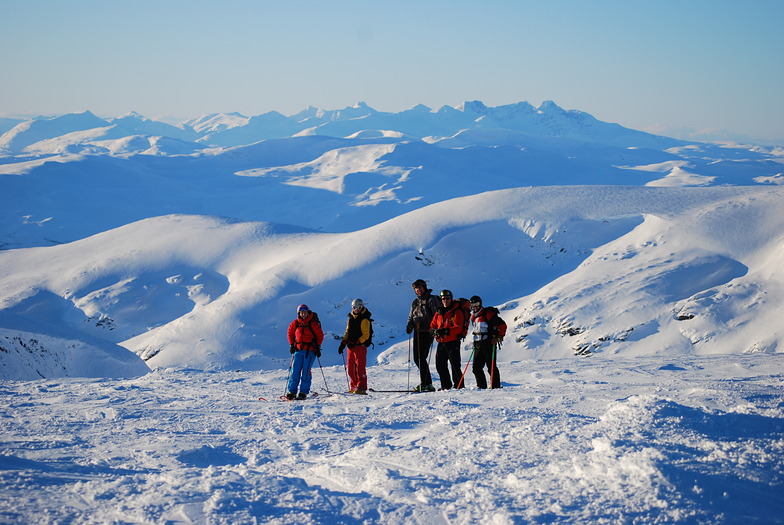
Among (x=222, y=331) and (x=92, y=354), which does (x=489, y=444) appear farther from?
(x=222, y=331)

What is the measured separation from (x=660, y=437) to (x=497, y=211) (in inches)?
1568

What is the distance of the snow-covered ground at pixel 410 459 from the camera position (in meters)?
4.73

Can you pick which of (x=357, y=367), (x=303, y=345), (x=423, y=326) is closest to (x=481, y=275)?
(x=423, y=326)

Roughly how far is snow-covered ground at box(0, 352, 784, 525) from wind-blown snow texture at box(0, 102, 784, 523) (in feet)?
0.10

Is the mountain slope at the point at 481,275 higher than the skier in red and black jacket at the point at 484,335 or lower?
lower

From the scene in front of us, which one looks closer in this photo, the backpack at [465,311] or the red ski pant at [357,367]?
the backpack at [465,311]

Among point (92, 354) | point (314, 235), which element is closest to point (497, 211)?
point (314, 235)

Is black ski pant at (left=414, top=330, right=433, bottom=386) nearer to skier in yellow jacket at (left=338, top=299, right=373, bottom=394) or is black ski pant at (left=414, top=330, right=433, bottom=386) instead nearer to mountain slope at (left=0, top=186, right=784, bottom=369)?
skier in yellow jacket at (left=338, top=299, right=373, bottom=394)

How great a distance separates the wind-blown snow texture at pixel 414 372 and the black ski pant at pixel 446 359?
1115 mm

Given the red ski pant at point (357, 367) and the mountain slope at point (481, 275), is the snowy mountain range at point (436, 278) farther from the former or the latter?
the red ski pant at point (357, 367)

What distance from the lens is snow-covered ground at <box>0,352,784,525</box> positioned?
15.5ft

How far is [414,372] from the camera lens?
1461cm

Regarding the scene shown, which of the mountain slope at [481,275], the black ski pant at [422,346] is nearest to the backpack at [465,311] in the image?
the black ski pant at [422,346]

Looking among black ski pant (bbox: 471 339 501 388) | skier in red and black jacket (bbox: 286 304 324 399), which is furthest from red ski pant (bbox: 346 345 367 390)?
black ski pant (bbox: 471 339 501 388)
